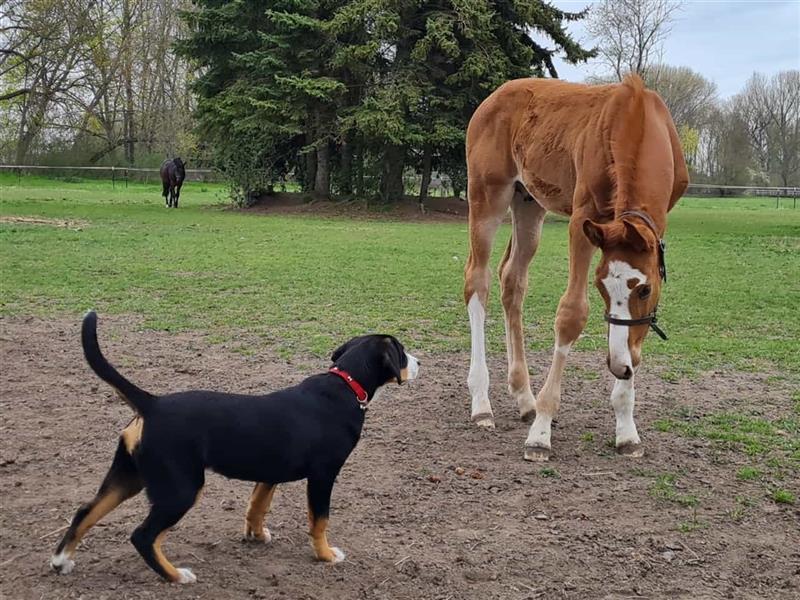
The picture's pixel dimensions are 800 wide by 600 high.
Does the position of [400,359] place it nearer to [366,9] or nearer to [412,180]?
[366,9]

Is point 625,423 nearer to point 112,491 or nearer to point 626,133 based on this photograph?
point 626,133

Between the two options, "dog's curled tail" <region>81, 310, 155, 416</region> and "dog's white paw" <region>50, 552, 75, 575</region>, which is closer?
"dog's curled tail" <region>81, 310, 155, 416</region>

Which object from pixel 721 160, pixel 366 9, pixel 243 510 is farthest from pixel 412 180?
pixel 721 160

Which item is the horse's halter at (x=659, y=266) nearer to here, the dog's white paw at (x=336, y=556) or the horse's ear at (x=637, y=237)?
the horse's ear at (x=637, y=237)

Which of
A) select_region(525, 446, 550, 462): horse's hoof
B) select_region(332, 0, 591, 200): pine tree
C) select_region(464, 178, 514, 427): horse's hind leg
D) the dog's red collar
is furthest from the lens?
select_region(332, 0, 591, 200): pine tree

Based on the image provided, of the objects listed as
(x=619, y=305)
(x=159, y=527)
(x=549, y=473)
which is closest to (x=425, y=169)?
(x=549, y=473)

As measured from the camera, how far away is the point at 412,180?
3198 centimetres

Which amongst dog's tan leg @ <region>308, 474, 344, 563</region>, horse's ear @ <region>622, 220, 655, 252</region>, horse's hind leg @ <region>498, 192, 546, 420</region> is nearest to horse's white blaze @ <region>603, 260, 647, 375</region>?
horse's ear @ <region>622, 220, 655, 252</region>

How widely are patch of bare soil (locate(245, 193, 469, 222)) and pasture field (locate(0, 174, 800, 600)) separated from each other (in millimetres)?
15275

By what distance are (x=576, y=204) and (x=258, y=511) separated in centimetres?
272

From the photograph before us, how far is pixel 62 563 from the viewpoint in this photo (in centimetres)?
316

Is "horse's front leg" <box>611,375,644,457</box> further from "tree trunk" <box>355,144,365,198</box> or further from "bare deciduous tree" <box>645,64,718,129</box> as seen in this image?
"bare deciduous tree" <box>645,64,718,129</box>

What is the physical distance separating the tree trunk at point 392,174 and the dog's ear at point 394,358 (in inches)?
974

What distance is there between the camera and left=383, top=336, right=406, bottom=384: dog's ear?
3.58 metres
